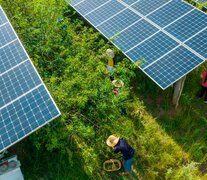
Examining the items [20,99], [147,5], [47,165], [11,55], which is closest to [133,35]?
[147,5]

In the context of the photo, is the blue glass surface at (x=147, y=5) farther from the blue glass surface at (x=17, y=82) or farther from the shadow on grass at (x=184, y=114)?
the blue glass surface at (x=17, y=82)

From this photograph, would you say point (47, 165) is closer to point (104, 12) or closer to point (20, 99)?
point (20, 99)

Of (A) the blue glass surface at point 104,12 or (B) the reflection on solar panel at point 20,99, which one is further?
(A) the blue glass surface at point 104,12

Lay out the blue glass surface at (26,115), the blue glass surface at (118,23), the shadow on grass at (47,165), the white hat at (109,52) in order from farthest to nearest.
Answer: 1. the blue glass surface at (118,23)
2. the white hat at (109,52)
3. the shadow on grass at (47,165)
4. the blue glass surface at (26,115)

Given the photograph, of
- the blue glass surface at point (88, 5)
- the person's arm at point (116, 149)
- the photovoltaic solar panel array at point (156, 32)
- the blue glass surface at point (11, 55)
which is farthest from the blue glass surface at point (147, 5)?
the person's arm at point (116, 149)

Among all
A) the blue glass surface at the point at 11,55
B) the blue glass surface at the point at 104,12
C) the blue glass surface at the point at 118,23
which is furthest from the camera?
the blue glass surface at the point at 104,12
